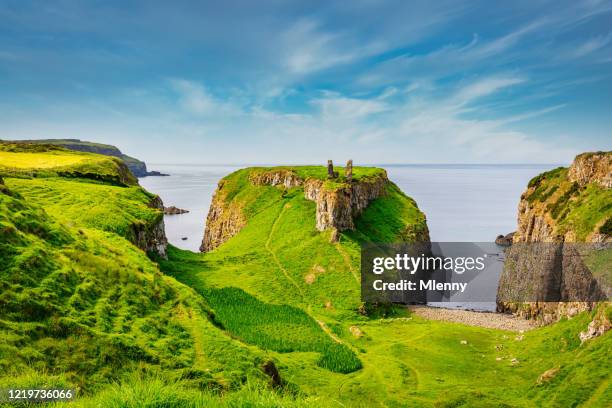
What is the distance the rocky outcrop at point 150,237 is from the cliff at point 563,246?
216 ft

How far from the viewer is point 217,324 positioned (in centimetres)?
3094

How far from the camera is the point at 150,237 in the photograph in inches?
2414

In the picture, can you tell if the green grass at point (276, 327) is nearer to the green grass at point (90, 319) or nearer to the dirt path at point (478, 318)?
the green grass at point (90, 319)

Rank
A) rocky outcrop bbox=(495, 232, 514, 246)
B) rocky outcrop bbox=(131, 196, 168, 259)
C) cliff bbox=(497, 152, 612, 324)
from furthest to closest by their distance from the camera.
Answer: rocky outcrop bbox=(495, 232, 514, 246), cliff bbox=(497, 152, 612, 324), rocky outcrop bbox=(131, 196, 168, 259)

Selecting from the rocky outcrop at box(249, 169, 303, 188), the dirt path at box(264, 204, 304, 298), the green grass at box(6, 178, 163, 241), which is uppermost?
the rocky outcrop at box(249, 169, 303, 188)

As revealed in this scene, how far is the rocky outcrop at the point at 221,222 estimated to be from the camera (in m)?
122

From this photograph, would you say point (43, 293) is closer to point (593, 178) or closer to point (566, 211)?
point (566, 211)

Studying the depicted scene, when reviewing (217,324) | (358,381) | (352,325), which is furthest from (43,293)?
(352,325)

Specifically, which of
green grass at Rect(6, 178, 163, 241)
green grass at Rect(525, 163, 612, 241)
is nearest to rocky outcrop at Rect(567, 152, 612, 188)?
green grass at Rect(525, 163, 612, 241)

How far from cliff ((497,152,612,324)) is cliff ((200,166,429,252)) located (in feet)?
89.6

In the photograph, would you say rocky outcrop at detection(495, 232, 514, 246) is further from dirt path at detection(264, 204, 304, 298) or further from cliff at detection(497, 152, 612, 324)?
dirt path at detection(264, 204, 304, 298)

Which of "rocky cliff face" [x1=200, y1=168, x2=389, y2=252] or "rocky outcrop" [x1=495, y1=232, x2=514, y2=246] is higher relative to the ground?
"rocky cliff face" [x1=200, y1=168, x2=389, y2=252]

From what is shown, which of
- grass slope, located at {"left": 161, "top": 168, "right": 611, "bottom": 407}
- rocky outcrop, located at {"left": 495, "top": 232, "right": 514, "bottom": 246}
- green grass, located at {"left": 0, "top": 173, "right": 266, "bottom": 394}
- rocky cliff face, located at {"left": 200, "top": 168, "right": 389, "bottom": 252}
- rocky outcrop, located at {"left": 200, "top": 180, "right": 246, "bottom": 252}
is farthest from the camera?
rocky outcrop, located at {"left": 495, "top": 232, "right": 514, "bottom": 246}

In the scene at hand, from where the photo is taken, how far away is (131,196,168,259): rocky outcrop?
5634 cm
